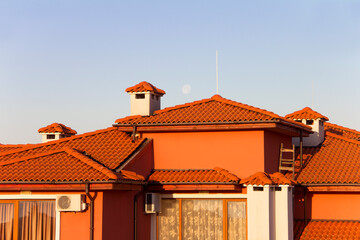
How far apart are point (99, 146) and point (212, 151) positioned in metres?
4.59

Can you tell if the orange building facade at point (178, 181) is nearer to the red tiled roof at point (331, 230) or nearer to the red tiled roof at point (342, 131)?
the red tiled roof at point (331, 230)

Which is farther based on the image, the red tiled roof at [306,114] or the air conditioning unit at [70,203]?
the red tiled roof at [306,114]

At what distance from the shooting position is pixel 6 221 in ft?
66.3

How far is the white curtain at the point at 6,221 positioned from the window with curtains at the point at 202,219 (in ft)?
19.3

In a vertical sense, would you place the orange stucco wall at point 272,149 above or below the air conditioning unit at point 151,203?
above

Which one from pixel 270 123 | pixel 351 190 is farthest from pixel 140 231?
pixel 351 190

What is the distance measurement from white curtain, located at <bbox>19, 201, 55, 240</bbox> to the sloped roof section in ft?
8.70

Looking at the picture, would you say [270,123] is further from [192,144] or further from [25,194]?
[25,194]

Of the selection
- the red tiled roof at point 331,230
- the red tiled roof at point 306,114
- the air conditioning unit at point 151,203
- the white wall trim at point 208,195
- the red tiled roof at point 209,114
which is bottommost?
the red tiled roof at point 331,230

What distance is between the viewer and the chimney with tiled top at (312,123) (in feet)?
97.2

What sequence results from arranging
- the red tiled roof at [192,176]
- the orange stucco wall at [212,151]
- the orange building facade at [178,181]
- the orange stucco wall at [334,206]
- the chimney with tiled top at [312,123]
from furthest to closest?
1. the chimney with tiled top at [312,123]
2. the orange stucco wall at [334,206]
3. the orange stucco wall at [212,151]
4. the red tiled roof at [192,176]
5. the orange building facade at [178,181]

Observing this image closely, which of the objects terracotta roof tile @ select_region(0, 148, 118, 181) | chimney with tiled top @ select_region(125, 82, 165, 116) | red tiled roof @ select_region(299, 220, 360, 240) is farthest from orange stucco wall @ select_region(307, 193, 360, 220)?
terracotta roof tile @ select_region(0, 148, 118, 181)

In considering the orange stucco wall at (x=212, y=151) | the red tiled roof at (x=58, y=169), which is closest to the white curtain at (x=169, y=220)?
the orange stucco wall at (x=212, y=151)

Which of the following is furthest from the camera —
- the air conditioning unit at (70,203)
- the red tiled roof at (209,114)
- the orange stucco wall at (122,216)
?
the red tiled roof at (209,114)
